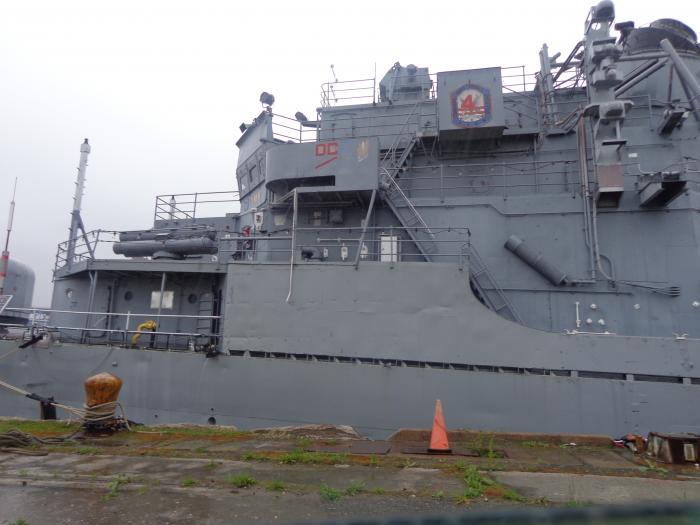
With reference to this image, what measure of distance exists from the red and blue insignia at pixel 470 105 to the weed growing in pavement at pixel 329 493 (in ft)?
26.4

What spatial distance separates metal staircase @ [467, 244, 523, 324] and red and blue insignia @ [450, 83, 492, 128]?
276cm

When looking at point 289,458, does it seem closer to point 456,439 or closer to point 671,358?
point 456,439

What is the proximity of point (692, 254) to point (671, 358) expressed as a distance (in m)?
2.52

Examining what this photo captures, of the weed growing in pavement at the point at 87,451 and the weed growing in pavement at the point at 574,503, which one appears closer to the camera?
the weed growing in pavement at the point at 574,503

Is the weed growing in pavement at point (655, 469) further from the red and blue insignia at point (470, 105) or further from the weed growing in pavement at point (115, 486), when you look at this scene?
the red and blue insignia at point (470, 105)

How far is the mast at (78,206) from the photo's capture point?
10648 mm

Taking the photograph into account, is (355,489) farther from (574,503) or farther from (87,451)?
(87,451)

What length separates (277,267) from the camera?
28.7ft

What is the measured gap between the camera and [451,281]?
8.08 meters

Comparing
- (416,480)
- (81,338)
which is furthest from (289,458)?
(81,338)

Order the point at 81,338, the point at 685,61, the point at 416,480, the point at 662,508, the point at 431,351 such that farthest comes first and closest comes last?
the point at 685,61 < the point at 81,338 < the point at 431,351 < the point at 416,480 < the point at 662,508

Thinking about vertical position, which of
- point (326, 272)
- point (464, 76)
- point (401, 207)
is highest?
point (464, 76)

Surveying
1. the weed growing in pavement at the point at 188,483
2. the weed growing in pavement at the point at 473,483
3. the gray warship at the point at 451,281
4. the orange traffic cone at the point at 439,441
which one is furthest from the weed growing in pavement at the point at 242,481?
the gray warship at the point at 451,281

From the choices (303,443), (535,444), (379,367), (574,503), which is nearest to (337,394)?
(379,367)
